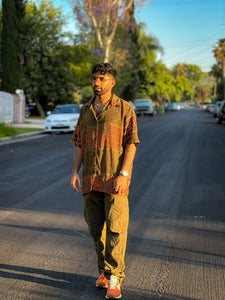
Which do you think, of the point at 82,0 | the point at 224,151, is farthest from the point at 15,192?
the point at 82,0

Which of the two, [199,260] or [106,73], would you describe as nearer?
[106,73]

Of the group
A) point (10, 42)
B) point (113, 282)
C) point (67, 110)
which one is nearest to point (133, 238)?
point (113, 282)

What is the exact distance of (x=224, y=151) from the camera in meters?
16.0

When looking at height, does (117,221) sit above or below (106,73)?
below

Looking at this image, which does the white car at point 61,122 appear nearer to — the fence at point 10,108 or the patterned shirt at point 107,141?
the fence at point 10,108

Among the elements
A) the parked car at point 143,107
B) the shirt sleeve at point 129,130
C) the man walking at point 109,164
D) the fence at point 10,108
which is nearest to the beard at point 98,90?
the man walking at point 109,164

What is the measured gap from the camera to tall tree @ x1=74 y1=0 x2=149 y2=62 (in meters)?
40.8

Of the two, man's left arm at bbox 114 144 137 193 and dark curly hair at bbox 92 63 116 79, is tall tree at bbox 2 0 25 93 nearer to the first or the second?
dark curly hair at bbox 92 63 116 79

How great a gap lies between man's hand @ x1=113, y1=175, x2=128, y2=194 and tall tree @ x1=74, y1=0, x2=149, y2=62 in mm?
38202

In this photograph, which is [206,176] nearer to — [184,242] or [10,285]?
[184,242]

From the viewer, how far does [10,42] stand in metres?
31.2

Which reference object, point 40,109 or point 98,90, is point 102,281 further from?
point 40,109

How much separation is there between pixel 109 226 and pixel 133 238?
193 cm

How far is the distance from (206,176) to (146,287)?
664 centimetres
